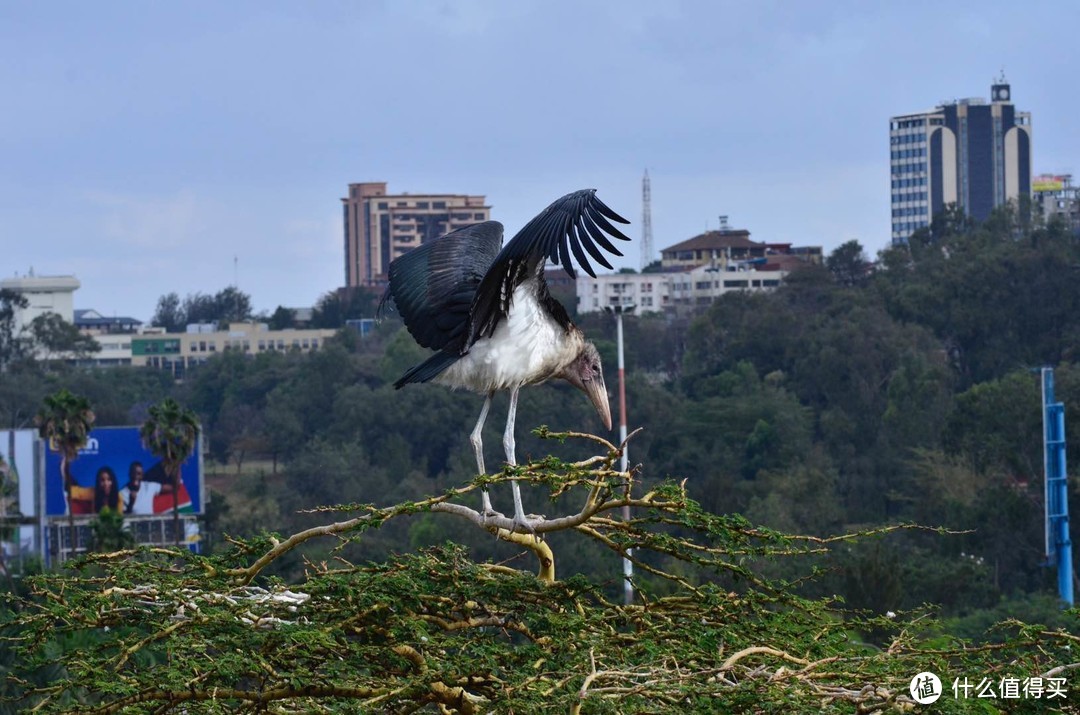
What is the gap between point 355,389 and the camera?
62.6 meters

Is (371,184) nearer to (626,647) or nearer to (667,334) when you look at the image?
(667,334)

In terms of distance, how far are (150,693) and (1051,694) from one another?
116 inches

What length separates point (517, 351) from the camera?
9.16 meters

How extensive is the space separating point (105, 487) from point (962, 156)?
71.1m

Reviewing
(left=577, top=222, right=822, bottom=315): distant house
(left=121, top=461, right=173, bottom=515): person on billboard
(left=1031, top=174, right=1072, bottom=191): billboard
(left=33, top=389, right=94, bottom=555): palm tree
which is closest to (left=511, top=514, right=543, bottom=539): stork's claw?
(left=33, top=389, right=94, bottom=555): palm tree

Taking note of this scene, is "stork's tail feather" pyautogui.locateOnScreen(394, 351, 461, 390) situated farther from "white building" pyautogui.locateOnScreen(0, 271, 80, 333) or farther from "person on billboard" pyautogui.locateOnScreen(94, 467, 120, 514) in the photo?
"white building" pyautogui.locateOnScreen(0, 271, 80, 333)

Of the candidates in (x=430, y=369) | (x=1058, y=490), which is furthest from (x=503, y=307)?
(x=1058, y=490)

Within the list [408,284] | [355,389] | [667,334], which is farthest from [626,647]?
[667,334]

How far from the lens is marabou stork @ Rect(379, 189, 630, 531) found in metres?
8.66

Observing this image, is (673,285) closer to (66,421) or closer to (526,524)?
(66,421)

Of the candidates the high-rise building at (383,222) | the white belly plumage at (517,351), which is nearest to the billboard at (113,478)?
the white belly plumage at (517,351)
